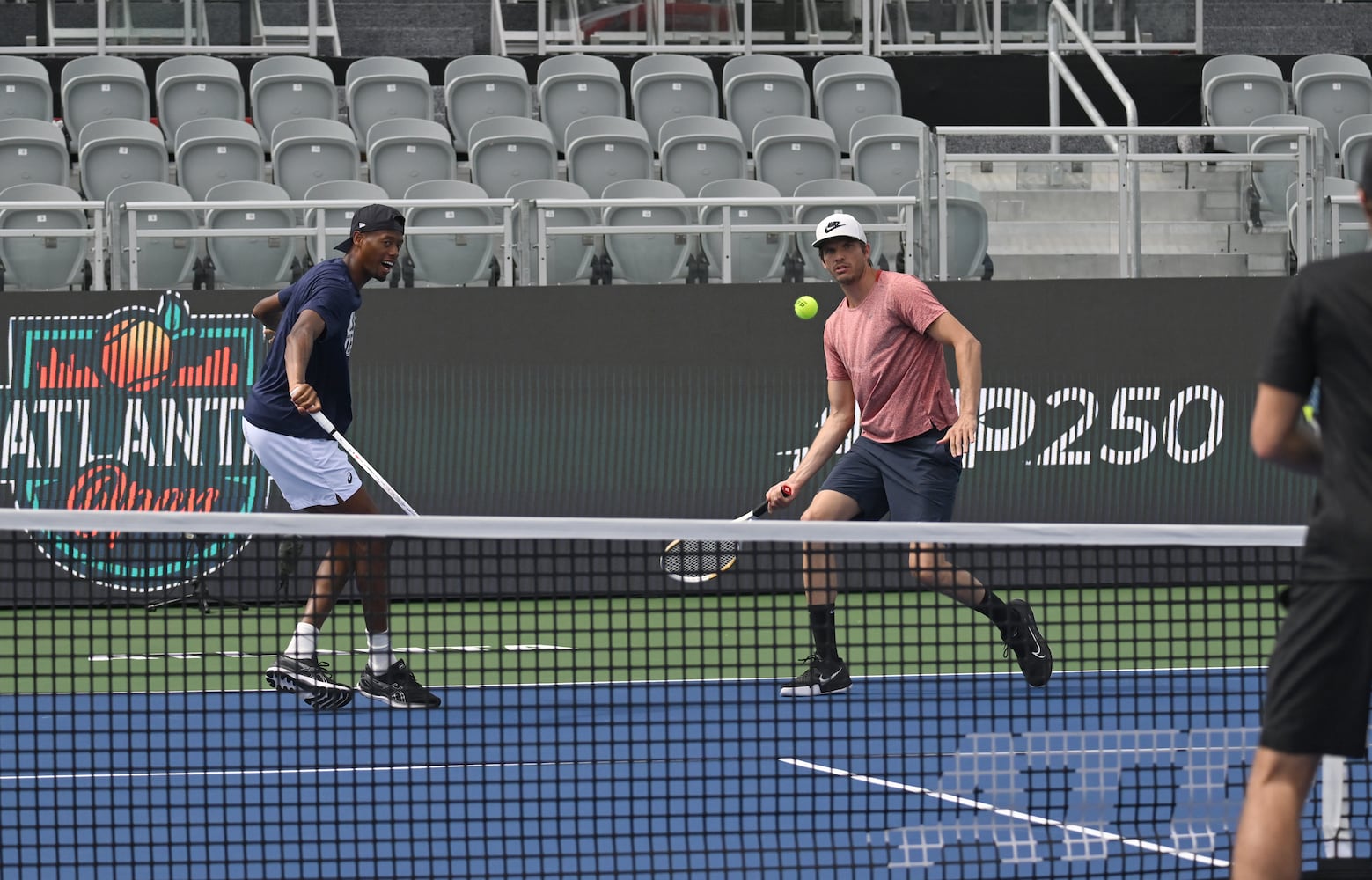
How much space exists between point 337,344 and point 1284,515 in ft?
17.4

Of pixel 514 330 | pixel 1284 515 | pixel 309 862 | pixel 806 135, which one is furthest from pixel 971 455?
pixel 309 862

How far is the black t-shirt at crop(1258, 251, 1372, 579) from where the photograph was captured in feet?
10.5

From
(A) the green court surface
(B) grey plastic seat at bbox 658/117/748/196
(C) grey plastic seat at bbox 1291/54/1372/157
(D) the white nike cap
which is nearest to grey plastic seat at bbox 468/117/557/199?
(B) grey plastic seat at bbox 658/117/748/196

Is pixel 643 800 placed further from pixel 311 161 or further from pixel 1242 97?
pixel 1242 97

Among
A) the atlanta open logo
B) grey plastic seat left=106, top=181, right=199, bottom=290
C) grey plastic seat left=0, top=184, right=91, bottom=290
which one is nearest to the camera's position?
the atlanta open logo

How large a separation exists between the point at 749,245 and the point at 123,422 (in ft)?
10.9

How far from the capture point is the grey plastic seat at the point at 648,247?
10.0 metres

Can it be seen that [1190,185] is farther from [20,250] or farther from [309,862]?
[309,862]

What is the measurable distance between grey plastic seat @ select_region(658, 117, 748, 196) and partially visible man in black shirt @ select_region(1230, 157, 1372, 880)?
30.5 ft

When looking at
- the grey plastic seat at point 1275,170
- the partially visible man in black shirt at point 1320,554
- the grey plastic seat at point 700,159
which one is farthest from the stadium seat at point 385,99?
the partially visible man in black shirt at point 1320,554

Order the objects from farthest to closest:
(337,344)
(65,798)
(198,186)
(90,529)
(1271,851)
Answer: (198,186) → (337,344) → (65,798) → (90,529) → (1271,851)

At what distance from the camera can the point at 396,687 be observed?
250 inches

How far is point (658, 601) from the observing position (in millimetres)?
9180

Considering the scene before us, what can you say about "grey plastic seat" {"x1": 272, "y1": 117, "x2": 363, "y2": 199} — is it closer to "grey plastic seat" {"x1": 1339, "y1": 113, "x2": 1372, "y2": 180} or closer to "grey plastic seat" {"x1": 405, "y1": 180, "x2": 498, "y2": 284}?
"grey plastic seat" {"x1": 405, "y1": 180, "x2": 498, "y2": 284}
